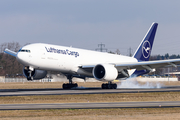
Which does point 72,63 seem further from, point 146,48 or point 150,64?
point 146,48

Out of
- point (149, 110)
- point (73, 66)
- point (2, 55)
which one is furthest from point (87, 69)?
point (2, 55)

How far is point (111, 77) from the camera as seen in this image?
40500 millimetres

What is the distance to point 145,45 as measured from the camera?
5403cm

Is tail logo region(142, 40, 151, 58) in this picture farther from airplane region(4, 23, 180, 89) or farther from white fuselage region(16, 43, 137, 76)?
white fuselage region(16, 43, 137, 76)

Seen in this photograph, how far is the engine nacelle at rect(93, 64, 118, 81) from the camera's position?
40078 millimetres

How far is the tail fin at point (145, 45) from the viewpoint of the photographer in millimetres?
53844

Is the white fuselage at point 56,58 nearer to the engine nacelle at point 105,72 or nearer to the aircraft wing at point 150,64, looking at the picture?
the engine nacelle at point 105,72

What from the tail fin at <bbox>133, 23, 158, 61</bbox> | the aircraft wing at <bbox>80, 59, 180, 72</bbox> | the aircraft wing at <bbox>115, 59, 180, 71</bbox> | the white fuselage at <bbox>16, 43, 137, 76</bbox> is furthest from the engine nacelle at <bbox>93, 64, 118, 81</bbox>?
the tail fin at <bbox>133, 23, 158, 61</bbox>

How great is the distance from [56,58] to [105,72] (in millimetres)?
6830

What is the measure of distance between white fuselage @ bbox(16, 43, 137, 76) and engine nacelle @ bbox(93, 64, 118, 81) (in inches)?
103

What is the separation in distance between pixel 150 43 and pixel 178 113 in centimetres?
3858

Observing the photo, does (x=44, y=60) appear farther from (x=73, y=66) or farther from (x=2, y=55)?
(x=2, y=55)

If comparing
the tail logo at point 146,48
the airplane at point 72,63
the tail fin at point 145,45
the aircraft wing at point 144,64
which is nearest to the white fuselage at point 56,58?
the airplane at point 72,63

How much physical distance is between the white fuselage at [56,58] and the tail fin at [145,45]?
10.7 m
